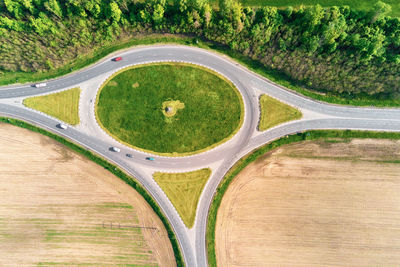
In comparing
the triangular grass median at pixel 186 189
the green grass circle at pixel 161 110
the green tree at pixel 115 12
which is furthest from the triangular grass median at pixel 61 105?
the triangular grass median at pixel 186 189

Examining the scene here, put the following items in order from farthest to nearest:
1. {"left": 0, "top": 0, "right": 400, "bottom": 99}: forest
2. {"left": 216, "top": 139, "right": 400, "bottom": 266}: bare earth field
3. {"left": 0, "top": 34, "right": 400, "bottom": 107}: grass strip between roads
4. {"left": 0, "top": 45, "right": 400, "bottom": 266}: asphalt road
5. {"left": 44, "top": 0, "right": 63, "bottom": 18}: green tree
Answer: {"left": 0, "top": 34, "right": 400, "bottom": 107}: grass strip between roads, {"left": 0, "top": 45, "right": 400, "bottom": 266}: asphalt road, {"left": 216, "top": 139, "right": 400, "bottom": 266}: bare earth field, {"left": 44, "top": 0, "right": 63, "bottom": 18}: green tree, {"left": 0, "top": 0, "right": 400, "bottom": 99}: forest

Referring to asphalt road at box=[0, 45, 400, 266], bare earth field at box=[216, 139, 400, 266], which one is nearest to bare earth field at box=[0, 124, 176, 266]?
asphalt road at box=[0, 45, 400, 266]

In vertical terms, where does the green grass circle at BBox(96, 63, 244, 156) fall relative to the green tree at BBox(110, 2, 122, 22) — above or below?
below

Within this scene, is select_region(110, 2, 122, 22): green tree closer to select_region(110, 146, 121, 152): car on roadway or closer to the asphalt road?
the asphalt road

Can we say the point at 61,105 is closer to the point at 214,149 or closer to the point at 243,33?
the point at 214,149

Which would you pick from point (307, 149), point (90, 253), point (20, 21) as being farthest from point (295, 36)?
point (90, 253)

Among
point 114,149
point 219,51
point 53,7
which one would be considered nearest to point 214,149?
point 114,149

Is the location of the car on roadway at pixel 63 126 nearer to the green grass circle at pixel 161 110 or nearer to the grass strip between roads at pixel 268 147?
the green grass circle at pixel 161 110
